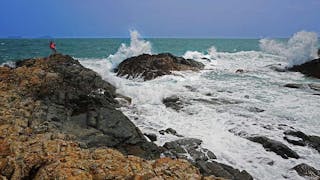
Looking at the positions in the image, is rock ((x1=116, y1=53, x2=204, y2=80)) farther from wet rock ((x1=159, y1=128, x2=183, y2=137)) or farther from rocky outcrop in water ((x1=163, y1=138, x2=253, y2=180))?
rocky outcrop in water ((x1=163, y1=138, x2=253, y2=180))

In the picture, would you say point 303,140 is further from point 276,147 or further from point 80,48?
point 80,48

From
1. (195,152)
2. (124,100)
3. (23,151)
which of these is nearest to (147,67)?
(124,100)

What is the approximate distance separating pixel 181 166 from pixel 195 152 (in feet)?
10.2

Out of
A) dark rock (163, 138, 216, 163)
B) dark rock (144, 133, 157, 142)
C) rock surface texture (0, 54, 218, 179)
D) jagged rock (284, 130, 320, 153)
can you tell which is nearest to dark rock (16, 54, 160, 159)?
rock surface texture (0, 54, 218, 179)

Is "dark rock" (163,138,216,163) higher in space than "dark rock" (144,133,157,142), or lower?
higher

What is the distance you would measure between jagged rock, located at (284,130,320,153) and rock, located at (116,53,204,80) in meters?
11.9

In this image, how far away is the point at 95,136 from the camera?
263 inches

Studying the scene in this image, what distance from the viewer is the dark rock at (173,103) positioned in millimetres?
11900

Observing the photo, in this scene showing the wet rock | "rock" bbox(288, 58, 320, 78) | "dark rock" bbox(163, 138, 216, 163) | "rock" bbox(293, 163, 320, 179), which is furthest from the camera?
"rock" bbox(288, 58, 320, 78)

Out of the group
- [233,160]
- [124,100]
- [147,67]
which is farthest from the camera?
[147,67]

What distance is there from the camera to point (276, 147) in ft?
25.7

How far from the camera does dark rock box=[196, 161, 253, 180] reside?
20.0 ft

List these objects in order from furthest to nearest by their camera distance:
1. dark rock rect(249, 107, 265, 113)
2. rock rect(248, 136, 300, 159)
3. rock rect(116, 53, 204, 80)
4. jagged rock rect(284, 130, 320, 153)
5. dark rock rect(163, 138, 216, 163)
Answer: rock rect(116, 53, 204, 80), dark rock rect(249, 107, 265, 113), jagged rock rect(284, 130, 320, 153), rock rect(248, 136, 300, 159), dark rock rect(163, 138, 216, 163)

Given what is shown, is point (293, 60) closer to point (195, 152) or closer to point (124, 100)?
point (124, 100)
